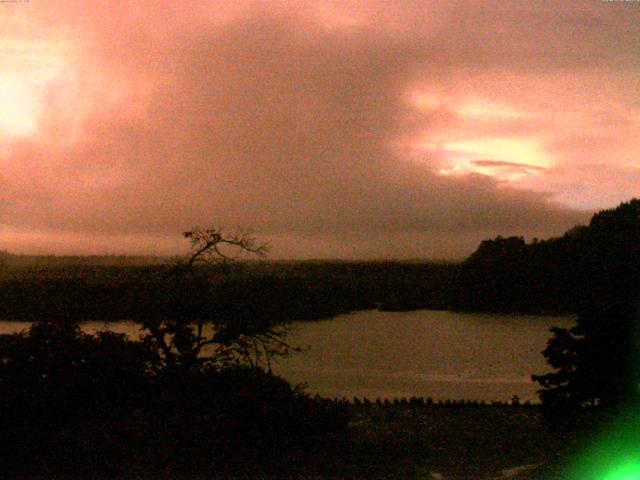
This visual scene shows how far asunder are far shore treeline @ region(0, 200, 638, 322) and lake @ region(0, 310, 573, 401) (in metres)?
1.01

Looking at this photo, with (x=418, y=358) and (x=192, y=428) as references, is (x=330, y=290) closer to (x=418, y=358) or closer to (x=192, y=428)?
(x=418, y=358)

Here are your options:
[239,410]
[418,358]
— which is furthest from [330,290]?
[239,410]

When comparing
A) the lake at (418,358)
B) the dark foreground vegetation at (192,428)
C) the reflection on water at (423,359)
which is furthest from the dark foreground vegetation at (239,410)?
the reflection on water at (423,359)

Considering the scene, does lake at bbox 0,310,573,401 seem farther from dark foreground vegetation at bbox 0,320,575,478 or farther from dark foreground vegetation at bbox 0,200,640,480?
dark foreground vegetation at bbox 0,320,575,478

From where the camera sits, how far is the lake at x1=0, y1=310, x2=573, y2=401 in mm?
18594

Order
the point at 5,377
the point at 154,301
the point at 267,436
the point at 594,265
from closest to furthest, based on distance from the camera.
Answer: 1. the point at 267,436
2. the point at 5,377
3. the point at 154,301
4. the point at 594,265

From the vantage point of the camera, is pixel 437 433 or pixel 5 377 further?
pixel 437 433

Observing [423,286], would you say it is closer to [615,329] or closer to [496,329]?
[496,329]

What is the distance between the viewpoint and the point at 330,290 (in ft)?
125

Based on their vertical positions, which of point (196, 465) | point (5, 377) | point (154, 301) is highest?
point (154, 301)

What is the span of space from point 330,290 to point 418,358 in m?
16.7

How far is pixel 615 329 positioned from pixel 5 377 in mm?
10051

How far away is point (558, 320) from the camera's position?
26.8 meters

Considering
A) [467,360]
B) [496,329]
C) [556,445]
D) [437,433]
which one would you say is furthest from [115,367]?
[496,329]
